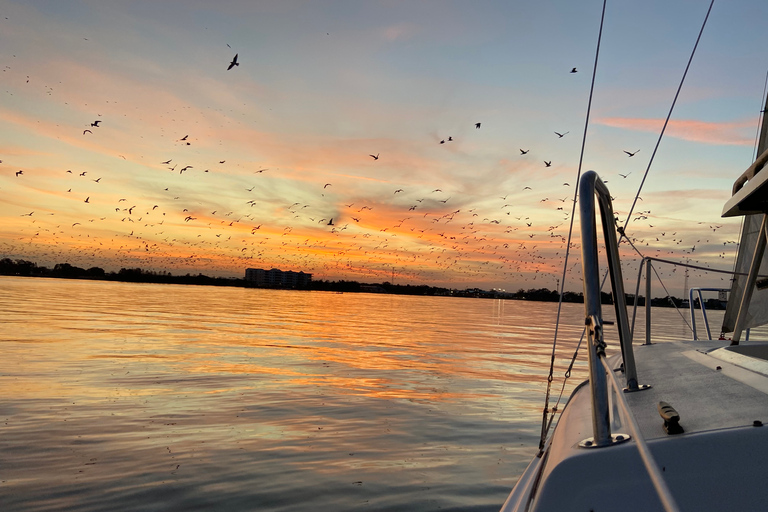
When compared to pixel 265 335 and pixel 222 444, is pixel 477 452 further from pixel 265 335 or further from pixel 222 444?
pixel 265 335

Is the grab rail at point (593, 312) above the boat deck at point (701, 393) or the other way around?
above

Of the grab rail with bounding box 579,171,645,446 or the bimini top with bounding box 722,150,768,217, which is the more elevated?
the bimini top with bounding box 722,150,768,217

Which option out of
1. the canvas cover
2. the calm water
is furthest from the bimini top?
the calm water

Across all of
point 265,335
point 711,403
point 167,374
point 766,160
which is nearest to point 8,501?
point 711,403

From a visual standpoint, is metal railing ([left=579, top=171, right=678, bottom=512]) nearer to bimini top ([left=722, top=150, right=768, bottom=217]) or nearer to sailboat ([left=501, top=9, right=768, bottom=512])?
sailboat ([left=501, top=9, right=768, bottom=512])

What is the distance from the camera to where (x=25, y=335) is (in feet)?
66.7

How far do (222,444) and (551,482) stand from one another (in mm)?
6264

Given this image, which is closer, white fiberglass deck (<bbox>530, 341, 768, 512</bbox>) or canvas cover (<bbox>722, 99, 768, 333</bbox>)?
white fiberglass deck (<bbox>530, 341, 768, 512</bbox>)

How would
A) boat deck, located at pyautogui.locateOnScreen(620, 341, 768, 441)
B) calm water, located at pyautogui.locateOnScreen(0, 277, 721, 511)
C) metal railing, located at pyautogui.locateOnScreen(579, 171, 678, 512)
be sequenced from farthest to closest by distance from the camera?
calm water, located at pyautogui.locateOnScreen(0, 277, 721, 511) → boat deck, located at pyautogui.locateOnScreen(620, 341, 768, 441) → metal railing, located at pyautogui.locateOnScreen(579, 171, 678, 512)

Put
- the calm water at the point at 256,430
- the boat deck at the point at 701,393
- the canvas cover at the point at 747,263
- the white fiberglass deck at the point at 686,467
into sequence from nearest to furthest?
the white fiberglass deck at the point at 686,467 → the boat deck at the point at 701,393 → the calm water at the point at 256,430 → the canvas cover at the point at 747,263

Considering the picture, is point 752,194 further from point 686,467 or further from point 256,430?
point 256,430

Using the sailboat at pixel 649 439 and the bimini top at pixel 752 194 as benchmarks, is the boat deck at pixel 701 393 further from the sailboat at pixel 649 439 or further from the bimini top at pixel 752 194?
the bimini top at pixel 752 194

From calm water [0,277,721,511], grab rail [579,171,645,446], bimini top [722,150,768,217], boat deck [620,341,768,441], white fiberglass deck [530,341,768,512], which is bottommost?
calm water [0,277,721,511]

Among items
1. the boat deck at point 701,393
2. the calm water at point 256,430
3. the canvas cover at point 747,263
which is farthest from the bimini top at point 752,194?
the calm water at point 256,430
